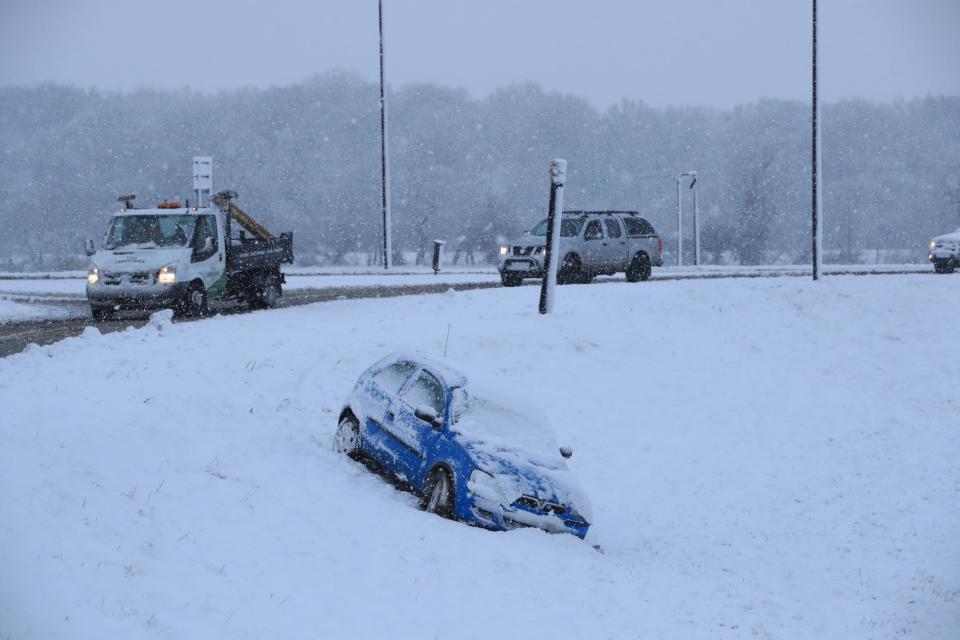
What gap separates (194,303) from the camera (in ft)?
65.8

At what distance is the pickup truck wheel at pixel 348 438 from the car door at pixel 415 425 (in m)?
0.76

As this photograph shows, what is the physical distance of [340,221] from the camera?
85.4 m

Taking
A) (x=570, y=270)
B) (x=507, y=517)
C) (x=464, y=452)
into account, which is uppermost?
(x=570, y=270)

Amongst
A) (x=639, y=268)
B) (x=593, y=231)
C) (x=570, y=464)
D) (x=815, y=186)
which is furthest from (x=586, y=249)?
(x=570, y=464)

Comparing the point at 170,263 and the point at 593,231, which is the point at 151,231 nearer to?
the point at 170,263

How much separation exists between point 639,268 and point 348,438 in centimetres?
1627

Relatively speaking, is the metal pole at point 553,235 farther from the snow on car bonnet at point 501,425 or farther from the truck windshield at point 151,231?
the snow on car bonnet at point 501,425

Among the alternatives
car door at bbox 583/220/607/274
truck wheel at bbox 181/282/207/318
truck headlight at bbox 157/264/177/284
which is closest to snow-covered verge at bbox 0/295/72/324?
truck wheel at bbox 181/282/207/318

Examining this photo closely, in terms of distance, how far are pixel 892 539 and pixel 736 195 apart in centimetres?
7511

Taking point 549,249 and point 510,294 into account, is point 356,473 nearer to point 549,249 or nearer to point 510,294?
point 549,249

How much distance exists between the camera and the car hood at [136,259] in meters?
19.3

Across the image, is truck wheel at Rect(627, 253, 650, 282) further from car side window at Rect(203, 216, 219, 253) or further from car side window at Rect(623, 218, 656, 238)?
car side window at Rect(203, 216, 219, 253)

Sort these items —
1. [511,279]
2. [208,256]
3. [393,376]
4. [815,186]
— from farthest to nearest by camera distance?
1. [511,279]
2. [815,186]
3. [208,256]
4. [393,376]

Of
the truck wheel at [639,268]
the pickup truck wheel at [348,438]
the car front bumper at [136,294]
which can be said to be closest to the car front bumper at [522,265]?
the truck wheel at [639,268]
